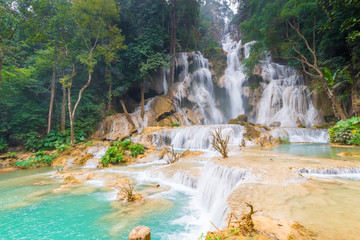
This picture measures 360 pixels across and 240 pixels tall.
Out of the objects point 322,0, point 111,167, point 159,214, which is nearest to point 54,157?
point 111,167

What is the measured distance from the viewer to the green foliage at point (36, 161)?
10.9 meters

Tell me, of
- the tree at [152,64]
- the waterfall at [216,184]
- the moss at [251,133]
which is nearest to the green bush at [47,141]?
the tree at [152,64]

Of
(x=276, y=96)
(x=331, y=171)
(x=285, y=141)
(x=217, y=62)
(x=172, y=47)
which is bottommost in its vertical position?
(x=331, y=171)

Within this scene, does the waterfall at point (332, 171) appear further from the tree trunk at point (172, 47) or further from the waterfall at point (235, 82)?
the waterfall at point (235, 82)

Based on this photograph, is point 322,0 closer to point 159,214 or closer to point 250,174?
point 250,174

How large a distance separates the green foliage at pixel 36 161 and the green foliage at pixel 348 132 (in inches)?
681

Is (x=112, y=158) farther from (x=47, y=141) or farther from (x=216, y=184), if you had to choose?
(x=47, y=141)

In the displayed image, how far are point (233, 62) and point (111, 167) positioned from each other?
22.7m

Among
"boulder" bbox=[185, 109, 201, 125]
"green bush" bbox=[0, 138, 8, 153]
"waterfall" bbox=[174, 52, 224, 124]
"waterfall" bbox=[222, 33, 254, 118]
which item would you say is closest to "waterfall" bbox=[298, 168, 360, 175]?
"boulder" bbox=[185, 109, 201, 125]

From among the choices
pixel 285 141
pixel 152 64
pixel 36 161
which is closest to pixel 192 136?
pixel 285 141

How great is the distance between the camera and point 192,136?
14.0 m

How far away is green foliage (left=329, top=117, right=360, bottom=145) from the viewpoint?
8.45 m

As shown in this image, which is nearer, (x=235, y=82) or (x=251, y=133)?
(x=251, y=133)

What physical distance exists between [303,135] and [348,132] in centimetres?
347
